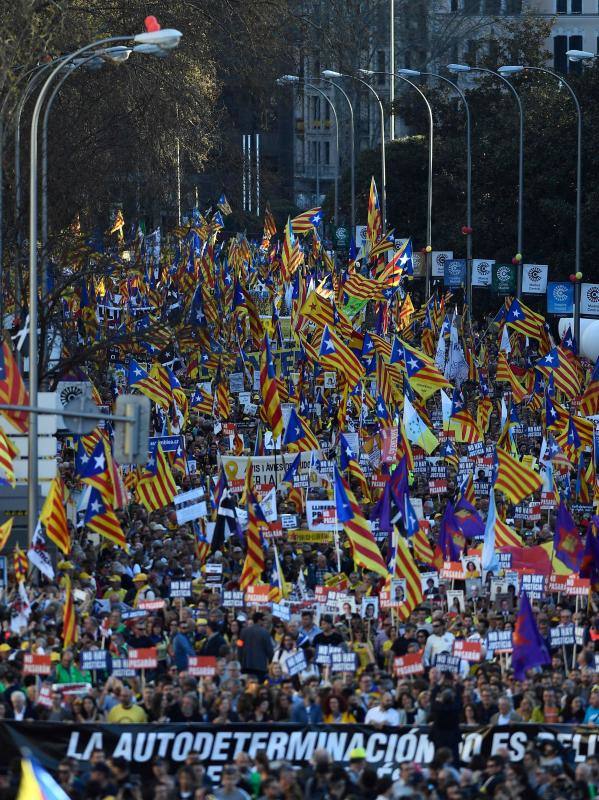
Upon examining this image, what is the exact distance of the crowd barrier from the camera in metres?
15.4

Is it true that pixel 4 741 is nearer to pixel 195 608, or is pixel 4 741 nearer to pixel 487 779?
pixel 487 779

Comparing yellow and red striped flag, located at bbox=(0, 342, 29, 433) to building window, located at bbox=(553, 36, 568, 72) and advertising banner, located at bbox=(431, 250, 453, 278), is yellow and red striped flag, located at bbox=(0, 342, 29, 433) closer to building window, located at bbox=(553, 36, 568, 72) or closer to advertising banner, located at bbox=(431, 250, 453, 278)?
advertising banner, located at bbox=(431, 250, 453, 278)

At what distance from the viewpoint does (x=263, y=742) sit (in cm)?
1560

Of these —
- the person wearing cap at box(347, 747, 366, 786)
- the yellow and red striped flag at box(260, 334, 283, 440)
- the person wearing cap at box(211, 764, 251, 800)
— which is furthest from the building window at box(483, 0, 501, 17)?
the person wearing cap at box(211, 764, 251, 800)

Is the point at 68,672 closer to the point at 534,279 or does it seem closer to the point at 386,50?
the point at 534,279

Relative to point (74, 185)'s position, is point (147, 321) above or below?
below

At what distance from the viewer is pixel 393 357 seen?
111 ft

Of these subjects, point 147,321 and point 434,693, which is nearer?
point 434,693

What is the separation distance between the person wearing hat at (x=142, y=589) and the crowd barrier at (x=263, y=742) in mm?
5097

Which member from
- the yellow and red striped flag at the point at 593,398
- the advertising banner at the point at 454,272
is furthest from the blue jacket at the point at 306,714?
the advertising banner at the point at 454,272

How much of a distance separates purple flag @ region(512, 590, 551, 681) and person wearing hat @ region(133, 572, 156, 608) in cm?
434

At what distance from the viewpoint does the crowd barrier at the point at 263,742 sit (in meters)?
15.4

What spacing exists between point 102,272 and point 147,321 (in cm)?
562

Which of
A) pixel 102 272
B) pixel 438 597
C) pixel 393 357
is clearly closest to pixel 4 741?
pixel 438 597
